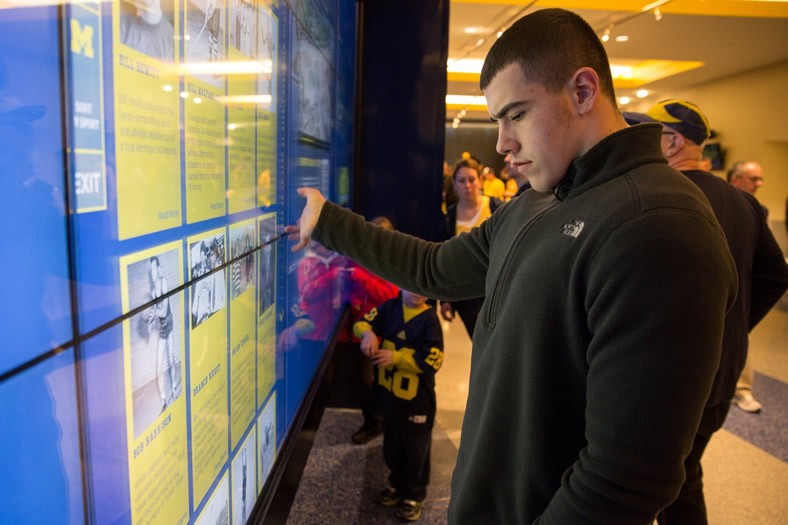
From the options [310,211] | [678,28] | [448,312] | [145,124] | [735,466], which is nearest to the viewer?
[145,124]

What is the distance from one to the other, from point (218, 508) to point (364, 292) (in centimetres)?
218

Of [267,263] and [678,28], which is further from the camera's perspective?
[678,28]

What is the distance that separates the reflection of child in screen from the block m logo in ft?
0.97

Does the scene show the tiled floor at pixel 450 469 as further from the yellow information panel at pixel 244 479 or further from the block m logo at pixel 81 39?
the block m logo at pixel 81 39

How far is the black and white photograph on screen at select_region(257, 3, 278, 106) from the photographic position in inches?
54.8

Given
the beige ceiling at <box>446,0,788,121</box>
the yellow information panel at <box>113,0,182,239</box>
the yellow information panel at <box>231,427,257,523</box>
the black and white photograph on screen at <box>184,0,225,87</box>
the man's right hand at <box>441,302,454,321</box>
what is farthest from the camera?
the beige ceiling at <box>446,0,788,121</box>

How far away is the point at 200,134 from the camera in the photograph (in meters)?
1.04

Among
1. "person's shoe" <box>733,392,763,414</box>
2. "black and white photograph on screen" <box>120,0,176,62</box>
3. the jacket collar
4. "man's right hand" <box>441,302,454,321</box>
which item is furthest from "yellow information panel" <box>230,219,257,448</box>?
"person's shoe" <box>733,392,763,414</box>

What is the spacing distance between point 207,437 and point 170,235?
0.45m

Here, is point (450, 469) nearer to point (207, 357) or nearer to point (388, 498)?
point (388, 498)

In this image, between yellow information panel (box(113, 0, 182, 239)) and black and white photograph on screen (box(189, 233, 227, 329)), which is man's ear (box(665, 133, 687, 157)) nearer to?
black and white photograph on screen (box(189, 233, 227, 329))

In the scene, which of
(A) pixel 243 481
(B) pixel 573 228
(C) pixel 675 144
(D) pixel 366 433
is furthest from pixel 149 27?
(D) pixel 366 433

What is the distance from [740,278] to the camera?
2.14 meters

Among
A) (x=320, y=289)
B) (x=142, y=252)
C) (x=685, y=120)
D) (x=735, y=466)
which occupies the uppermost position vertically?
(x=685, y=120)
